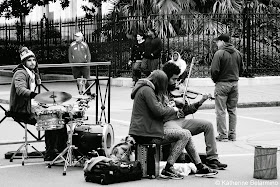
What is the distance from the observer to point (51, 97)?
10.4 m

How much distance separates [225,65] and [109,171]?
15.2 ft

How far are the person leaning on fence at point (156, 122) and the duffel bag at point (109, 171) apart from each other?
42 centimetres

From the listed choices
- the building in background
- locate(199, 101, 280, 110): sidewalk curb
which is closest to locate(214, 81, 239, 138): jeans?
locate(199, 101, 280, 110): sidewalk curb

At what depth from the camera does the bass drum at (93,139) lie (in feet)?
34.4

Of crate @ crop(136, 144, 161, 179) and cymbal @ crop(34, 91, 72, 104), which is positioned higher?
cymbal @ crop(34, 91, 72, 104)

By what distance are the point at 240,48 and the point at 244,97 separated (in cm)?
533

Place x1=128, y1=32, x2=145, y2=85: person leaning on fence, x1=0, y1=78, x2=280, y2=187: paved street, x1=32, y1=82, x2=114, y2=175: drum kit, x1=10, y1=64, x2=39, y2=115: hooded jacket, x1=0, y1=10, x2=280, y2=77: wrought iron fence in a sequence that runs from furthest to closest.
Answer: x1=0, y1=10, x2=280, y2=77: wrought iron fence
x1=128, y1=32, x2=145, y2=85: person leaning on fence
x1=10, y1=64, x2=39, y2=115: hooded jacket
x1=32, y1=82, x2=114, y2=175: drum kit
x1=0, y1=78, x2=280, y2=187: paved street

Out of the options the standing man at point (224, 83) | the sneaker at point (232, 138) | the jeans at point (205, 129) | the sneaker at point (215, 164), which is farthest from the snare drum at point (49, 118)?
the sneaker at point (232, 138)

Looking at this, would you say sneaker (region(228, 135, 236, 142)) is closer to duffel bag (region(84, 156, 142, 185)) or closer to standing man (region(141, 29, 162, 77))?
duffel bag (region(84, 156, 142, 185))

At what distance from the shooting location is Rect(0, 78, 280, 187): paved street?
9.72 metres

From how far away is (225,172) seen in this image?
1043 cm

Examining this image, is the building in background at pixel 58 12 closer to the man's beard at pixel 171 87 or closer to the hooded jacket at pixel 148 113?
the man's beard at pixel 171 87

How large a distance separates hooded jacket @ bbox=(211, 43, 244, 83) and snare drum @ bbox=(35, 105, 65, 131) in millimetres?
3797

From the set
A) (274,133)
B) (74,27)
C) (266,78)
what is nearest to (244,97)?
(266,78)
